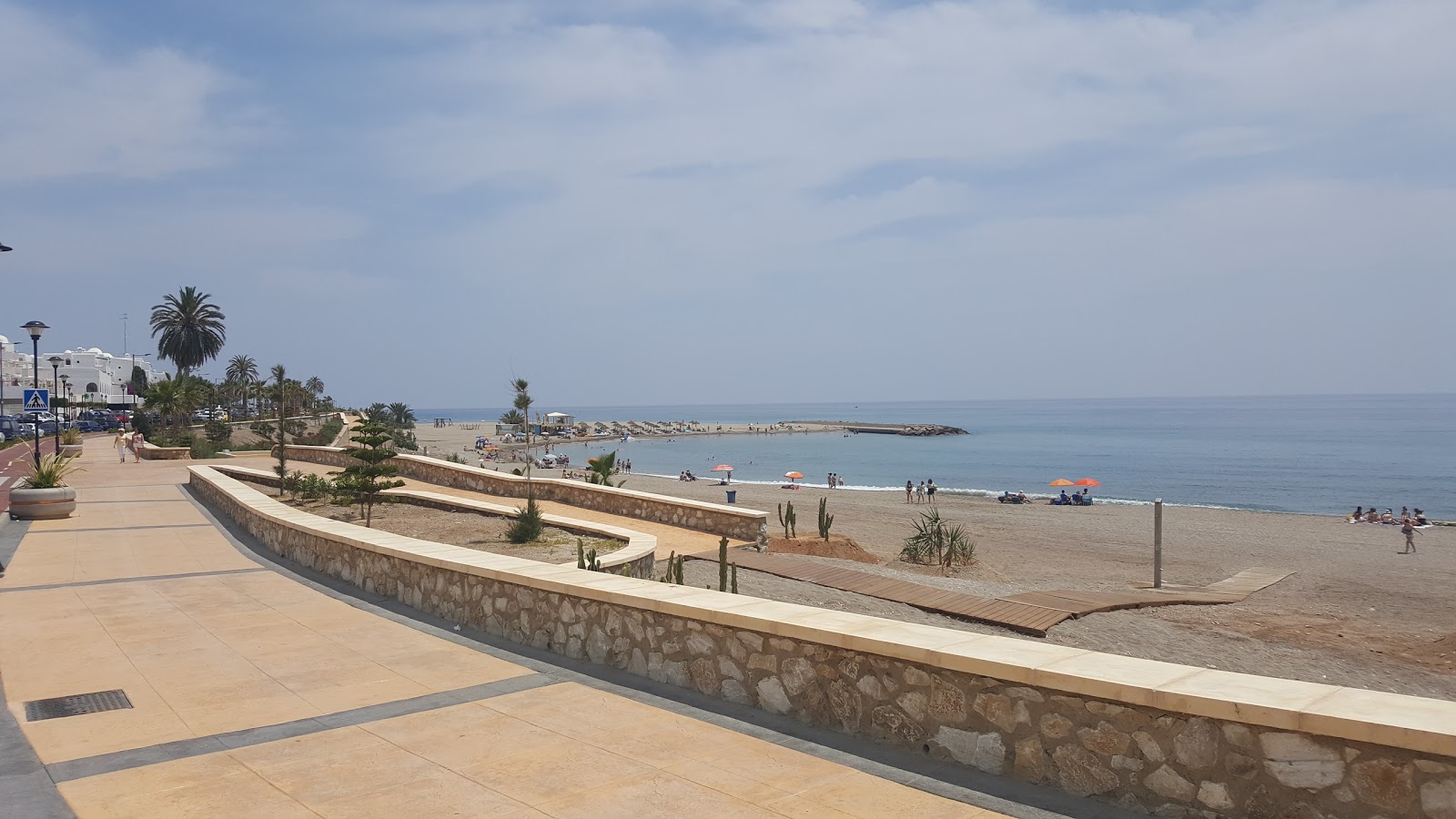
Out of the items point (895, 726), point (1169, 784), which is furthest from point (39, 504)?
point (1169, 784)

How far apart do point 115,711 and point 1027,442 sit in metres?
125

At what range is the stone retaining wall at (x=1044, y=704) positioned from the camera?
3.48 m

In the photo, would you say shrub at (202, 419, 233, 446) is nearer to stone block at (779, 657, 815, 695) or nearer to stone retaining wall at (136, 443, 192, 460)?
stone retaining wall at (136, 443, 192, 460)

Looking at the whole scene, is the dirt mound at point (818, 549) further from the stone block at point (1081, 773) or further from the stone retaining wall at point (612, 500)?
the stone block at point (1081, 773)

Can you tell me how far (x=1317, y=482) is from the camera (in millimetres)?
64750

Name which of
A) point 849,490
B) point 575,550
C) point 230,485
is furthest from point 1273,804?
point 849,490

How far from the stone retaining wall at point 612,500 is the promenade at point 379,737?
9283mm

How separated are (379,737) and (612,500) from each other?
1456 centimetres

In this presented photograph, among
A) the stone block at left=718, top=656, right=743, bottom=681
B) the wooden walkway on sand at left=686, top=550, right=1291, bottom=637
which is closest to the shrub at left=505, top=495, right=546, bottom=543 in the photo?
the wooden walkway on sand at left=686, top=550, right=1291, bottom=637

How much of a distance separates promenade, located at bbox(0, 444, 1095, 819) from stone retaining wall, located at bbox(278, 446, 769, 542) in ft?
30.5

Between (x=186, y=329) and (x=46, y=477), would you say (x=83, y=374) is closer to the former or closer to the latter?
(x=186, y=329)

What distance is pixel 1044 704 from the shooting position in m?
4.34

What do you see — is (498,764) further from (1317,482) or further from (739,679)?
(1317,482)

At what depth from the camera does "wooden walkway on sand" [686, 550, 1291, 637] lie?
1266 cm
